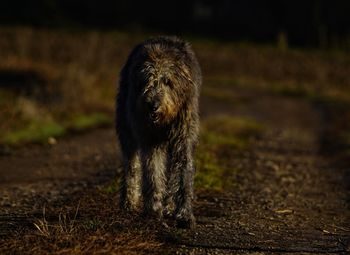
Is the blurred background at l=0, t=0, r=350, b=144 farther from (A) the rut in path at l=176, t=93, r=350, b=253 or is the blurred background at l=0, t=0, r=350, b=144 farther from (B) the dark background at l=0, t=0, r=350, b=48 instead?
(A) the rut in path at l=176, t=93, r=350, b=253

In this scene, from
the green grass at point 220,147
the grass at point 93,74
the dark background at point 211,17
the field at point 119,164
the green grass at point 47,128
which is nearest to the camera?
the field at point 119,164

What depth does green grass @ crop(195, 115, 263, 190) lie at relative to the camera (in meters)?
9.79

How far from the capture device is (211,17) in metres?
48.2

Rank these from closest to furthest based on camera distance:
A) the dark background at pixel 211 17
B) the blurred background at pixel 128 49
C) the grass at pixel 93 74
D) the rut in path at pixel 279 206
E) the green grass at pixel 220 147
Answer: the rut in path at pixel 279 206 → the green grass at pixel 220 147 → the grass at pixel 93 74 → the blurred background at pixel 128 49 → the dark background at pixel 211 17

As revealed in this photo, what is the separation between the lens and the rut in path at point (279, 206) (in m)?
6.55

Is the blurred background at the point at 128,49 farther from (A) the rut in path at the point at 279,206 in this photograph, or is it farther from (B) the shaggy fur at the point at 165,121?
(B) the shaggy fur at the point at 165,121

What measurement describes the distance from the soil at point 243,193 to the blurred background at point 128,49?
2083mm

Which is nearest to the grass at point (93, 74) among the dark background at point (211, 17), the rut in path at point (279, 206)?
the dark background at point (211, 17)

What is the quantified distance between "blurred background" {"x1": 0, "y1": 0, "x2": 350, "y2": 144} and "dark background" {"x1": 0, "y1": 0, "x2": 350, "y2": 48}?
67 millimetres

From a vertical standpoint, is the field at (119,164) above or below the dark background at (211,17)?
below

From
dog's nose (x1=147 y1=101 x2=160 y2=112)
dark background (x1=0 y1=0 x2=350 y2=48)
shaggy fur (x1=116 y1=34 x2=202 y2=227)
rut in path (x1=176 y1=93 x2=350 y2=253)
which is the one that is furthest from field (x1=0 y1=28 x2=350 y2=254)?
dark background (x1=0 y1=0 x2=350 y2=48)

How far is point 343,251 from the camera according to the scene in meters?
6.35

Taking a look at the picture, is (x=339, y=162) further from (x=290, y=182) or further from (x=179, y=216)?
(x=179, y=216)

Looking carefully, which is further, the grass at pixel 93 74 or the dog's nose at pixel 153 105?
the grass at pixel 93 74
